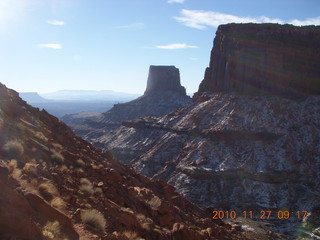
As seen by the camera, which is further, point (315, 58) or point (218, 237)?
point (315, 58)

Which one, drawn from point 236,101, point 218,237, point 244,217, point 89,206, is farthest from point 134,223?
point 236,101

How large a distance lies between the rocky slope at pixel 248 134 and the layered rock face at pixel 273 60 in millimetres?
145

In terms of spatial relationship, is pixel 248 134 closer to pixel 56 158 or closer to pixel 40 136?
pixel 40 136

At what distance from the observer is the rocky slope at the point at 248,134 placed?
150 ft

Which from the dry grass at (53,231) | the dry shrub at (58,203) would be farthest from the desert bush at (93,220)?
the dry grass at (53,231)

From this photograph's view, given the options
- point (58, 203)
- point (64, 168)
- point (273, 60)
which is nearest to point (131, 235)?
point (58, 203)

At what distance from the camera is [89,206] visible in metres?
12.3

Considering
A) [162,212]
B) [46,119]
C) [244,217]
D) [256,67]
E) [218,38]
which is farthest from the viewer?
[218,38]

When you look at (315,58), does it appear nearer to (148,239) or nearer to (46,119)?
(46,119)

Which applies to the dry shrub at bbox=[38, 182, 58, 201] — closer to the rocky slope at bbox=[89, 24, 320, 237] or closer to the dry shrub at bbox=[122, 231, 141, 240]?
the dry shrub at bbox=[122, 231, 141, 240]

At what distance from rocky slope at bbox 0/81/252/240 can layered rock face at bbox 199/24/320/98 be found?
42.1m

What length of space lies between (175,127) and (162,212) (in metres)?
A: 46.7

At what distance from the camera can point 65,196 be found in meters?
12.0

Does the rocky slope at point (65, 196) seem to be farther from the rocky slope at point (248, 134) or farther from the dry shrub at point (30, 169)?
the rocky slope at point (248, 134)
